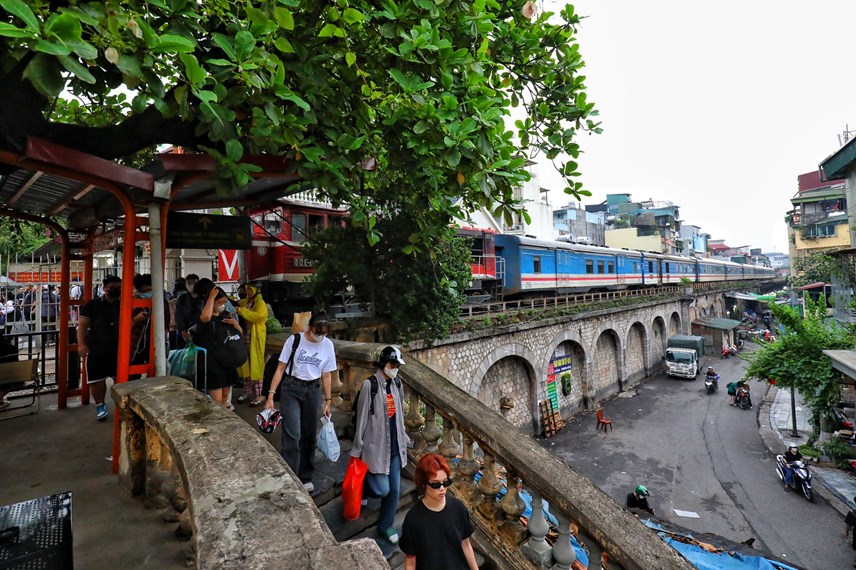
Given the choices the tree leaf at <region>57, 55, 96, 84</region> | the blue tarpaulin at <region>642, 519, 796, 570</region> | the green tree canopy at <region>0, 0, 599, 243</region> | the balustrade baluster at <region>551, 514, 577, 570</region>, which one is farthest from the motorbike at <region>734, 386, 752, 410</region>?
A: the tree leaf at <region>57, 55, 96, 84</region>

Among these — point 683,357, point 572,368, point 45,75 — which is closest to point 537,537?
point 45,75

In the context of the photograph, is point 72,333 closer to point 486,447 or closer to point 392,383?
point 392,383

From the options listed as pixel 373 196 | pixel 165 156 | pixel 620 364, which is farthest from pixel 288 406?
pixel 620 364

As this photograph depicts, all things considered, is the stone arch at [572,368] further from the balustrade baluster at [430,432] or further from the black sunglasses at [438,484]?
the black sunglasses at [438,484]

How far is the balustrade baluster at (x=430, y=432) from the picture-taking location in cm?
371

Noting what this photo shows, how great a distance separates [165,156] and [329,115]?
4.16ft

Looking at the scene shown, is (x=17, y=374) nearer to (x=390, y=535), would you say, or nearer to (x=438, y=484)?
(x=390, y=535)

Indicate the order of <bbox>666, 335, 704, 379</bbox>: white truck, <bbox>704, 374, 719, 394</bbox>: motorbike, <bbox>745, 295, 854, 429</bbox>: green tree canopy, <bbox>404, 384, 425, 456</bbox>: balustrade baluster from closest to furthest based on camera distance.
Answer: <bbox>404, 384, 425, 456</bbox>: balustrade baluster < <bbox>745, 295, 854, 429</bbox>: green tree canopy < <bbox>704, 374, 719, 394</bbox>: motorbike < <bbox>666, 335, 704, 379</bbox>: white truck

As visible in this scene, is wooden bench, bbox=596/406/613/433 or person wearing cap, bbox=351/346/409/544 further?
wooden bench, bbox=596/406/613/433

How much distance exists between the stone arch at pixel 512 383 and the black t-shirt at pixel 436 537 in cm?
1256

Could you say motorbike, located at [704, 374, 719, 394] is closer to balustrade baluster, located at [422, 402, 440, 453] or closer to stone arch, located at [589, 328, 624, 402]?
stone arch, located at [589, 328, 624, 402]

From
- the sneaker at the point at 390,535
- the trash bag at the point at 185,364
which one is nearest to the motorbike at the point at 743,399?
the sneaker at the point at 390,535

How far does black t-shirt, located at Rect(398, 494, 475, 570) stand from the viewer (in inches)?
98.7

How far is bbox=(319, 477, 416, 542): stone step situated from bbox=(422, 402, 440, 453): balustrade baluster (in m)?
0.35
